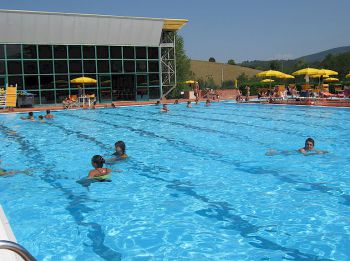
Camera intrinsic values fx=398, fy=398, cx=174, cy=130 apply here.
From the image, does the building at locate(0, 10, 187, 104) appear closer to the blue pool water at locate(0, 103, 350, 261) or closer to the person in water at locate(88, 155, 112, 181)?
the blue pool water at locate(0, 103, 350, 261)

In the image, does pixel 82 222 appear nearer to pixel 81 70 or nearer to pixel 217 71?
pixel 81 70

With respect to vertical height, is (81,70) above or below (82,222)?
above

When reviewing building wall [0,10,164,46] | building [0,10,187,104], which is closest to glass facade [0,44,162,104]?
building [0,10,187,104]

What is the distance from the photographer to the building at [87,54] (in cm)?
2441

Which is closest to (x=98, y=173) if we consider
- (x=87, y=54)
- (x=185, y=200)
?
(x=185, y=200)

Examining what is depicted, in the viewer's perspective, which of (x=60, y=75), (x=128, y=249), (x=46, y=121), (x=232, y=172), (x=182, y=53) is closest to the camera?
(x=128, y=249)

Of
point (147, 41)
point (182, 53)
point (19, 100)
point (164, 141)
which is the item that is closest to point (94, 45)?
point (147, 41)

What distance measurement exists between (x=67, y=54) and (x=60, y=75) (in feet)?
4.77

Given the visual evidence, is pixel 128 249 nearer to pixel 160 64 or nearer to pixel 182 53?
pixel 160 64

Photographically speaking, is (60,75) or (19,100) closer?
(19,100)

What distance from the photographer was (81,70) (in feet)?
87.9

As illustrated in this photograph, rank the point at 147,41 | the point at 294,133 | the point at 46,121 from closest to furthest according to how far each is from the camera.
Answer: the point at 294,133
the point at 46,121
the point at 147,41

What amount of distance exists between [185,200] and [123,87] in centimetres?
2381

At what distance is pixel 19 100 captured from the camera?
23.4 metres
